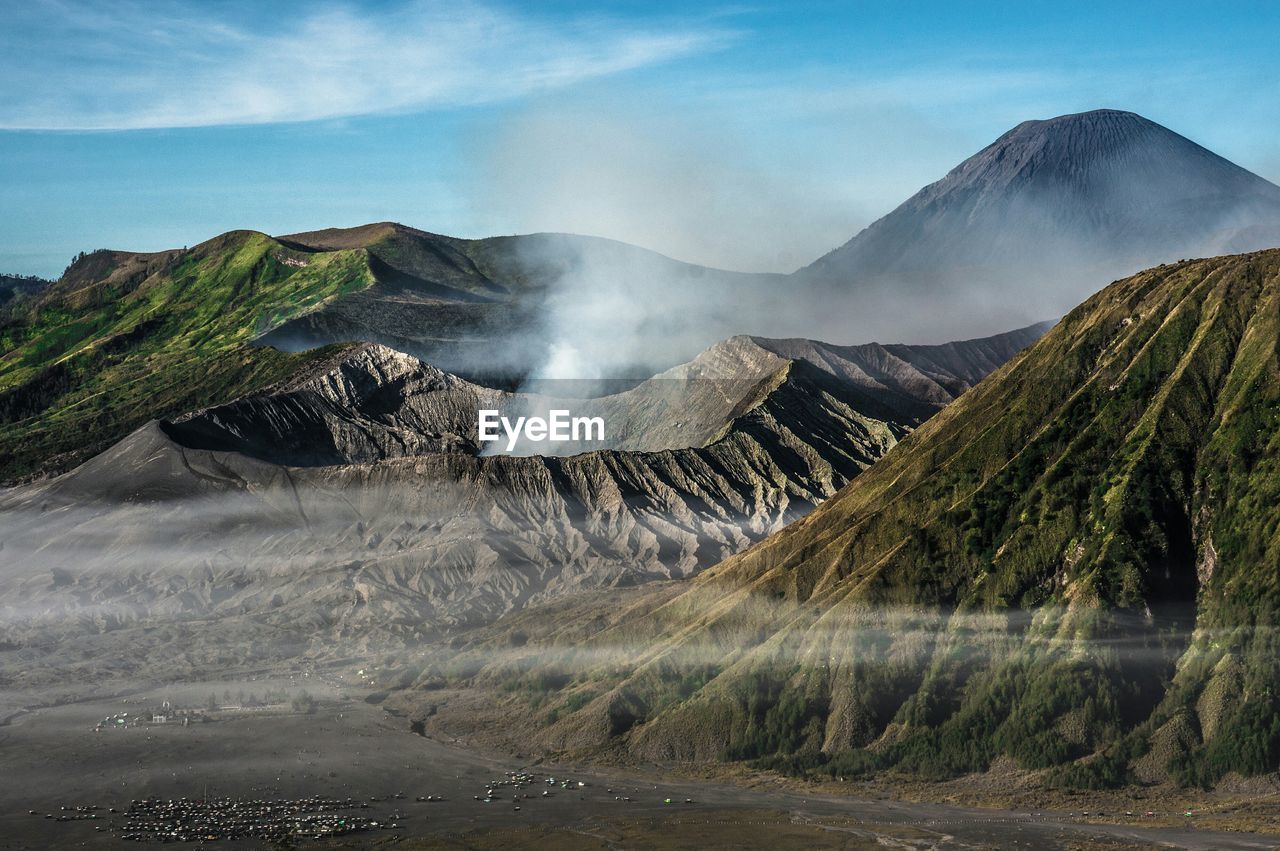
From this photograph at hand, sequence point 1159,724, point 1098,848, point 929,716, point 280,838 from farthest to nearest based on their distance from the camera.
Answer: point 929,716 < point 1159,724 < point 280,838 < point 1098,848

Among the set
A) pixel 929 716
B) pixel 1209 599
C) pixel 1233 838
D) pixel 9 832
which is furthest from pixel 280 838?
pixel 1209 599

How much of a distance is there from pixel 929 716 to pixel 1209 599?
34.9m

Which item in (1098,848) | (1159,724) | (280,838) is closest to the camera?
(1098,848)

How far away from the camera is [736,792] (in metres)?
192

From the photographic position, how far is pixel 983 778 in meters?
190

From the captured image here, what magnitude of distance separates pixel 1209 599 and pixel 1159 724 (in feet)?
60.4

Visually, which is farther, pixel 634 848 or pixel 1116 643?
pixel 1116 643

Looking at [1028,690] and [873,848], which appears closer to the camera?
[873,848]

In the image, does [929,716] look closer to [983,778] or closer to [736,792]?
[983,778]

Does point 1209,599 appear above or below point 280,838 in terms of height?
above

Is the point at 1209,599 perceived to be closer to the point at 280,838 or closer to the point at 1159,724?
the point at 1159,724

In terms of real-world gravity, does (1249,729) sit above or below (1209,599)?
below

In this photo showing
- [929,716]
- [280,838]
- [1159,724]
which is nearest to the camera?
[280,838]

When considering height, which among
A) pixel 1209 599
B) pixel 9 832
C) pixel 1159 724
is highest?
pixel 1209 599
